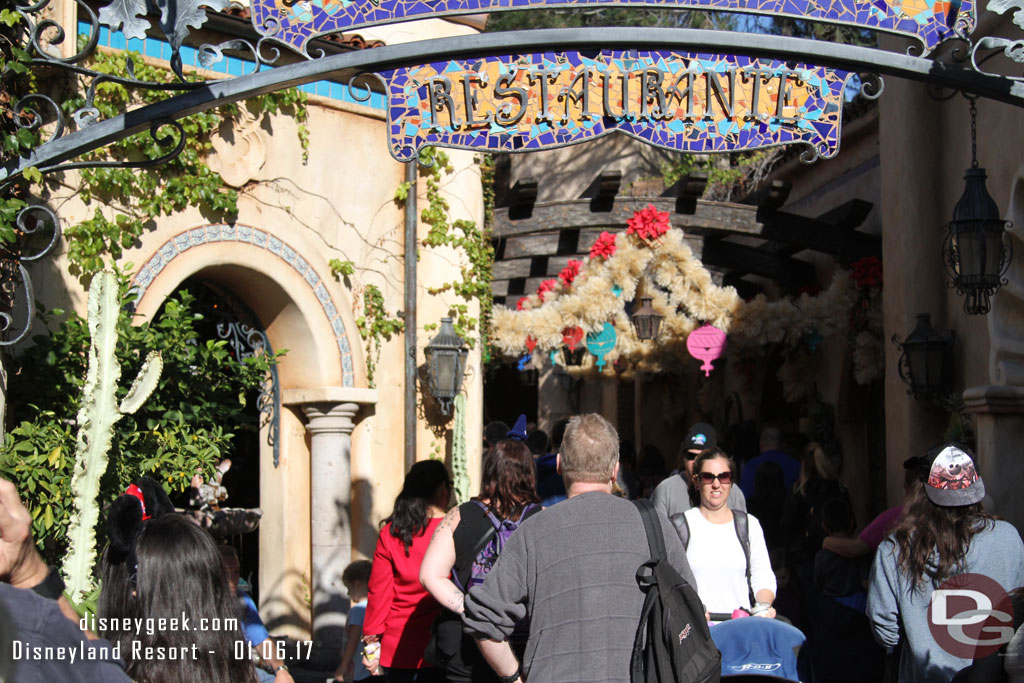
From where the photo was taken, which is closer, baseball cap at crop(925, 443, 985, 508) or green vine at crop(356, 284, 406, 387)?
baseball cap at crop(925, 443, 985, 508)

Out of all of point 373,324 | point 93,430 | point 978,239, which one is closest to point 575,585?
point 93,430

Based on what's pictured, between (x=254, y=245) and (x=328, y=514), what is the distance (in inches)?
83.3

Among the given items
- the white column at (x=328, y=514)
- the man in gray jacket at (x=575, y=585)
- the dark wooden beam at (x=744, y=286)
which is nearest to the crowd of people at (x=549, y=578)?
the man in gray jacket at (x=575, y=585)

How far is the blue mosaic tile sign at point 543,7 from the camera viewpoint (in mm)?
5000

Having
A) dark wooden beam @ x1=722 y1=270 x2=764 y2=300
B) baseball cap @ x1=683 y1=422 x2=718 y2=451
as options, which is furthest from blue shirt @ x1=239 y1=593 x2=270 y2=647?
dark wooden beam @ x1=722 y1=270 x2=764 y2=300

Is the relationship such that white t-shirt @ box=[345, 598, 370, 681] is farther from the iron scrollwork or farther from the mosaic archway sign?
the iron scrollwork

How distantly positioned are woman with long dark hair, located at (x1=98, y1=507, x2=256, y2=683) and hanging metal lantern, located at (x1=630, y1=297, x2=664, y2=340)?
7.95 m

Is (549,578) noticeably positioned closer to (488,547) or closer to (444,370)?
(488,547)

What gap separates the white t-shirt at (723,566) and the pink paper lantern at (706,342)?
5590mm

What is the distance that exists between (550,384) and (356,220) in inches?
422

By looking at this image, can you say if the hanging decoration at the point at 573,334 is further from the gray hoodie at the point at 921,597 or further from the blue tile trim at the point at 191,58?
the gray hoodie at the point at 921,597

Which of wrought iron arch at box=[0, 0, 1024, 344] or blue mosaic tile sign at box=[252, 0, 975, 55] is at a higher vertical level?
blue mosaic tile sign at box=[252, 0, 975, 55]

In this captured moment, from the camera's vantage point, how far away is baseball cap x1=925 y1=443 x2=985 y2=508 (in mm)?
3941

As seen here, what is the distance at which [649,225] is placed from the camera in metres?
10.2
